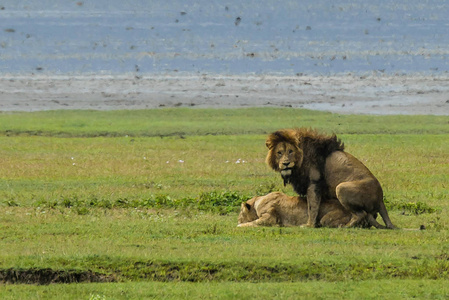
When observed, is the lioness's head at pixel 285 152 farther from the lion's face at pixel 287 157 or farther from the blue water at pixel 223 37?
the blue water at pixel 223 37

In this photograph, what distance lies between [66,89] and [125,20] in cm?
2513

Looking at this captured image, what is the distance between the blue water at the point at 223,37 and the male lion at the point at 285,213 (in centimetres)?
2856

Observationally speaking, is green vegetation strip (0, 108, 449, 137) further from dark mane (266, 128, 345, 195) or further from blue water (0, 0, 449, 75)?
dark mane (266, 128, 345, 195)

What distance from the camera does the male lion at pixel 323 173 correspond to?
43.6 ft

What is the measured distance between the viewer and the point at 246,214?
45.8 feet

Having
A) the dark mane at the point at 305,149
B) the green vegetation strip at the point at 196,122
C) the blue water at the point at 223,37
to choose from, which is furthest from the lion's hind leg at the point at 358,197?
the blue water at the point at 223,37

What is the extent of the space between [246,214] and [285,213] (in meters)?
0.51

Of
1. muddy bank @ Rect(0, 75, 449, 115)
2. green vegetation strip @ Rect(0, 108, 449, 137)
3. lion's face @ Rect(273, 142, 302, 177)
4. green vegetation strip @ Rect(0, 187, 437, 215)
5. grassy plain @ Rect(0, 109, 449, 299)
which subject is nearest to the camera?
→ grassy plain @ Rect(0, 109, 449, 299)

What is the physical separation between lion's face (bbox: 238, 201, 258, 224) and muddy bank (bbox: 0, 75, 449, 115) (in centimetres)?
1945

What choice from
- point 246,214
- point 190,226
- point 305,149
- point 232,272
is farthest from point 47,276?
point 305,149

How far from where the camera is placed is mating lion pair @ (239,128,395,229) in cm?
1334

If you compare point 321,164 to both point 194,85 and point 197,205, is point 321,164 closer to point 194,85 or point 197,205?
point 197,205

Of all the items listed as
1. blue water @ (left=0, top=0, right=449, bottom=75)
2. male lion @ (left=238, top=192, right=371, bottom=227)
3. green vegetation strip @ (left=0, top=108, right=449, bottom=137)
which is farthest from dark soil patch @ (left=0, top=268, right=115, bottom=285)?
blue water @ (left=0, top=0, right=449, bottom=75)

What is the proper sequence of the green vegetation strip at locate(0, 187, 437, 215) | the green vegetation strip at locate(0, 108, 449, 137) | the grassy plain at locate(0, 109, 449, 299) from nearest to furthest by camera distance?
the grassy plain at locate(0, 109, 449, 299) < the green vegetation strip at locate(0, 187, 437, 215) < the green vegetation strip at locate(0, 108, 449, 137)
